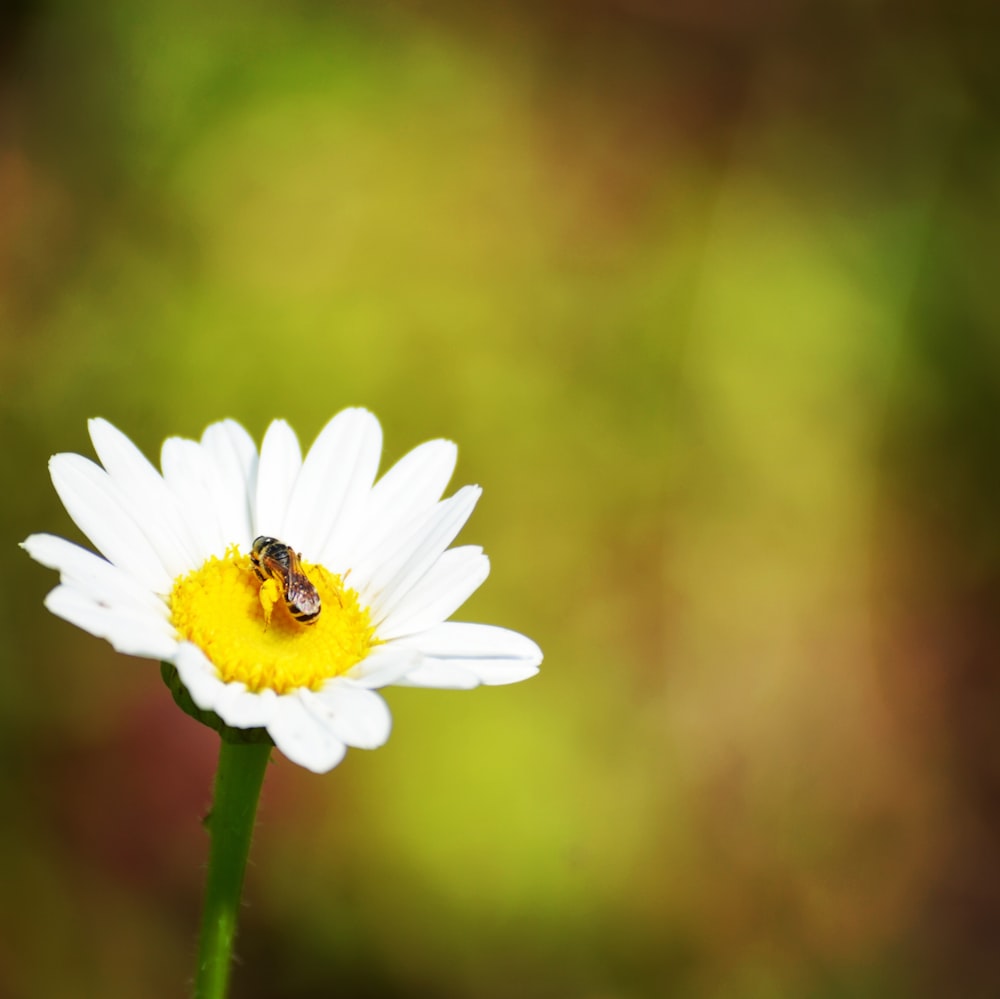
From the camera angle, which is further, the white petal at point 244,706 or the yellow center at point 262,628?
the yellow center at point 262,628

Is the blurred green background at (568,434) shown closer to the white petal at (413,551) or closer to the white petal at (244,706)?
the white petal at (413,551)

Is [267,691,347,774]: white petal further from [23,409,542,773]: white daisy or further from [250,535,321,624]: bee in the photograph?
[250,535,321,624]: bee

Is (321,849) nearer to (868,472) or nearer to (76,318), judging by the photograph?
(76,318)

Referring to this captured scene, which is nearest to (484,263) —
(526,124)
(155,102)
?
(526,124)

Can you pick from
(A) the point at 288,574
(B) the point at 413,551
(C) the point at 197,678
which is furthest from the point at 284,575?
(C) the point at 197,678

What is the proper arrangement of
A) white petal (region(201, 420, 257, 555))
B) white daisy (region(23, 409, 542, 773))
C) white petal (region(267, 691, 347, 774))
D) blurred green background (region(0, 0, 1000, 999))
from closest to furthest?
white petal (region(267, 691, 347, 774))
white daisy (region(23, 409, 542, 773))
white petal (region(201, 420, 257, 555))
blurred green background (region(0, 0, 1000, 999))

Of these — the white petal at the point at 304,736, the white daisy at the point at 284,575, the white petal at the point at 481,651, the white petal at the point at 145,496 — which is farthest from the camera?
the white petal at the point at 145,496

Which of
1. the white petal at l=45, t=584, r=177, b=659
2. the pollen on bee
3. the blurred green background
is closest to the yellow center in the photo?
the pollen on bee

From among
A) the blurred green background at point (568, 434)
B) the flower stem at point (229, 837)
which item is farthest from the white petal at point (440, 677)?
the blurred green background at point (568, 434)
